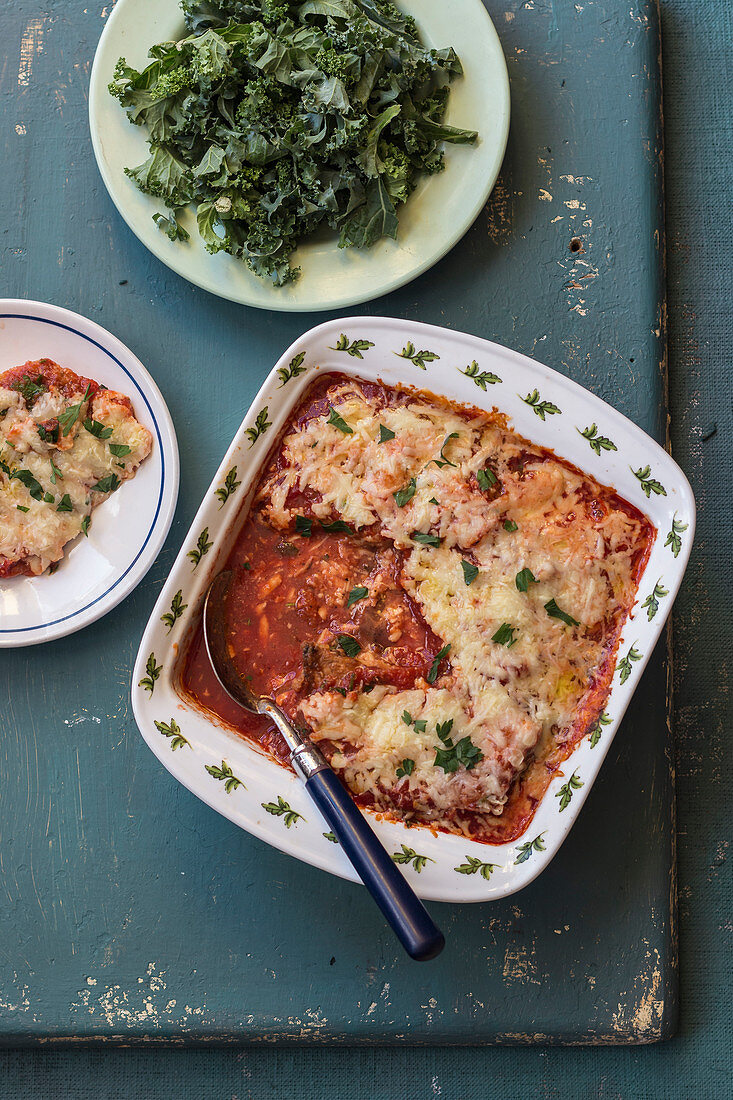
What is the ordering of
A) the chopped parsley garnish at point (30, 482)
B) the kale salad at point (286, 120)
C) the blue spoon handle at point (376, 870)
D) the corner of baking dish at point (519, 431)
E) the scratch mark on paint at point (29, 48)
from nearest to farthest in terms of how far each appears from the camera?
the blue spoon handle at point (376, 870), the corner of baking dish at point (519, 431), the kale salad at point (286, 120), the chopped parsley garnish at point (30, 482), the scratch mark on paint at point (29, 48)

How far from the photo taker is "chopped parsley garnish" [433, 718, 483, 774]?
6.46 feet

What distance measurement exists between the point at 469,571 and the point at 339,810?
2.17 ft

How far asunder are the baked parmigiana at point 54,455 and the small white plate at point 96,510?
0.04 metres

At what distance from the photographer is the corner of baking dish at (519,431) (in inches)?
76.9

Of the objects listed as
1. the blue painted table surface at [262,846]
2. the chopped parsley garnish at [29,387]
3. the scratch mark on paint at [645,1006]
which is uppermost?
the chopped parsley garnish at [29,387]

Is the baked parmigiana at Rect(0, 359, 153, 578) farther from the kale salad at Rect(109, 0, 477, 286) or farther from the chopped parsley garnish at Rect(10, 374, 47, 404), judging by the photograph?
the kale salad at Rect(109, 0, 477, 286)

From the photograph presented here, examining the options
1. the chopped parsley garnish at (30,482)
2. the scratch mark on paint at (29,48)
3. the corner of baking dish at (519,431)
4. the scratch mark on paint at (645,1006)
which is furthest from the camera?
the scratch mark on paint at (29,48)

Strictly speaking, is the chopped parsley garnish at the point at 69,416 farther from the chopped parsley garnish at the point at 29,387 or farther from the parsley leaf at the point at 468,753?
the parsley leaf at the point at 468,753

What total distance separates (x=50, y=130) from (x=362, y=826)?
7.28 feet

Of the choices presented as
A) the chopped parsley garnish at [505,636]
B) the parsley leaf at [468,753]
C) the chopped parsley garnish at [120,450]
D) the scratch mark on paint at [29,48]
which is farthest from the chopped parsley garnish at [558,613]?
the scratch mark on paint at [29,48]

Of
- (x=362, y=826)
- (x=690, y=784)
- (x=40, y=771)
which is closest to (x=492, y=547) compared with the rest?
(x=362, y=826)

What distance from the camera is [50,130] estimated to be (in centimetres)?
242

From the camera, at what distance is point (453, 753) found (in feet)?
6.50

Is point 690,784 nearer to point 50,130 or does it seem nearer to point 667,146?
point 667,146
